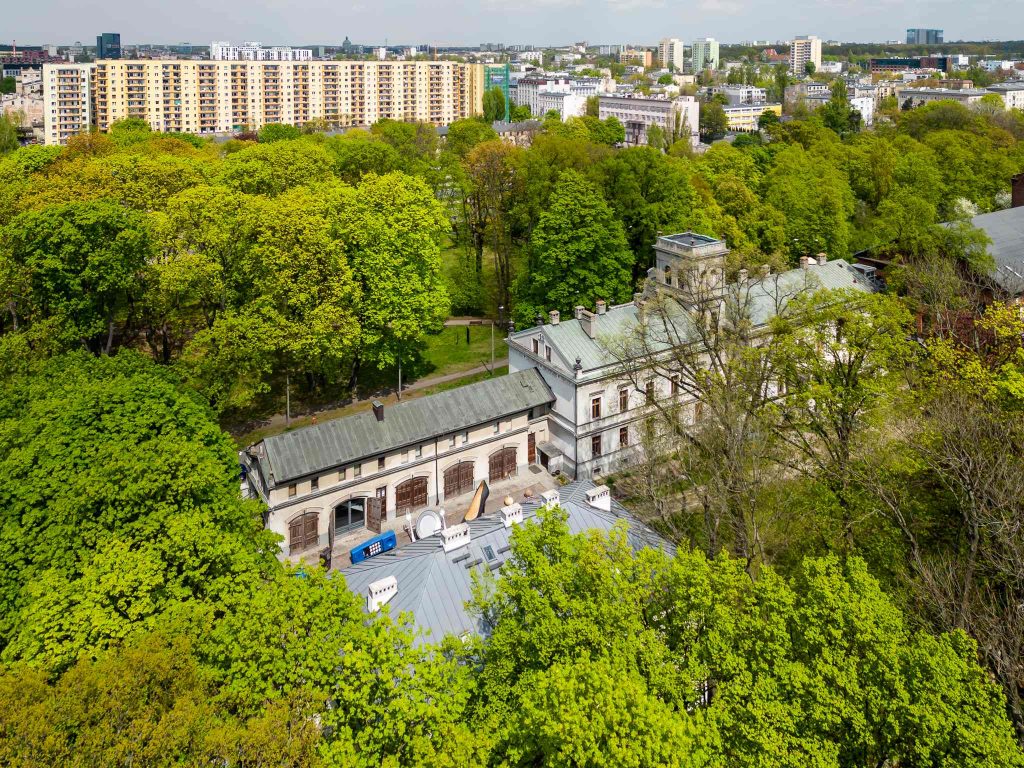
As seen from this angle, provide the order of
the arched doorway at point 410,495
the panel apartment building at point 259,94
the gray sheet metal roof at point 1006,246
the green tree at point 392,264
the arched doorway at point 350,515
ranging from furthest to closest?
the panel apartment building at point 259,94 < the gray sheet metal roof at point 1006,246 < the green tree at point 392,264 < the arched doorway at point 410,495 < the arched doorway at point 350,515

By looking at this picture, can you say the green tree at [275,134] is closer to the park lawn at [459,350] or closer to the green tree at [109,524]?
the park lawn at [459,350]

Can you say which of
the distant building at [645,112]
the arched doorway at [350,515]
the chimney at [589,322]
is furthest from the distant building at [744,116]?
the arched doorway at [350,515]

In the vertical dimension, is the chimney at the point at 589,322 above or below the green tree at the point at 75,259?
below

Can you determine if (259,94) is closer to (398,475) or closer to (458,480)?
(458,480)

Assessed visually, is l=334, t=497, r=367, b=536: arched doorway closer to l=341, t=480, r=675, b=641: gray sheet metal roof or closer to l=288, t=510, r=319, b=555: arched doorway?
l=288, t=510, r=319, b=555: arched doorway

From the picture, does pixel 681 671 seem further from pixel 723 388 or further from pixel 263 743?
pixel 723 388
